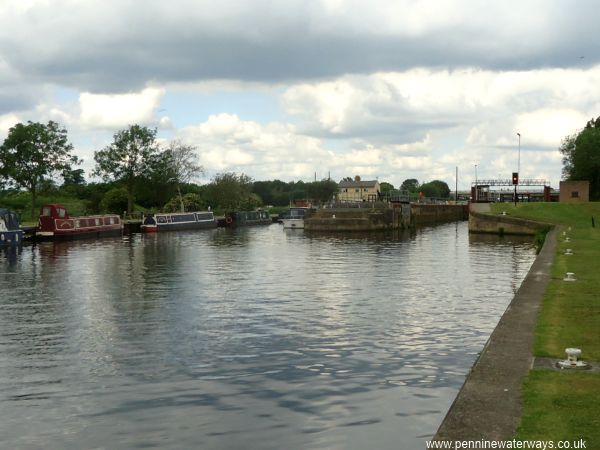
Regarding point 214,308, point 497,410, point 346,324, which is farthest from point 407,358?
point 214,308

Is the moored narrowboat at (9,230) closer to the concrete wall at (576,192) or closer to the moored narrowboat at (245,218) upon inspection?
the moored narrowboat at (245,218)

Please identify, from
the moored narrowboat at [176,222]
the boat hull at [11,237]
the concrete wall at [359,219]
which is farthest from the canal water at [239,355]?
the moored narrowboat at [176,222]

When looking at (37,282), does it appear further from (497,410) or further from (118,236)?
(118,236)

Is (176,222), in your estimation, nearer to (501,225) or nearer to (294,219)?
(294,219)

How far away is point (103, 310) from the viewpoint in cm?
2291

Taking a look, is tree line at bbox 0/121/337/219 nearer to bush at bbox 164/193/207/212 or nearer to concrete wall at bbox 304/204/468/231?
bush at bbox 164/193/207/212

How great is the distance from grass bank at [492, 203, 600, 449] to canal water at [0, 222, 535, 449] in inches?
76.7

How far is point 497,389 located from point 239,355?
7565 millimetres

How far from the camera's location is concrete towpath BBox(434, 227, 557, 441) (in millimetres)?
8547

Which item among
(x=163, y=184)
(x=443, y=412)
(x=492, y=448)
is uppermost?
(x=163, y=184)

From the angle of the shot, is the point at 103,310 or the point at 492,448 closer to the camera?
the point at 492,448

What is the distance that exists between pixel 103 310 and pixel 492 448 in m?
17.7

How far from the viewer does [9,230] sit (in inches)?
2210

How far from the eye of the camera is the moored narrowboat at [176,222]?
84688mm
